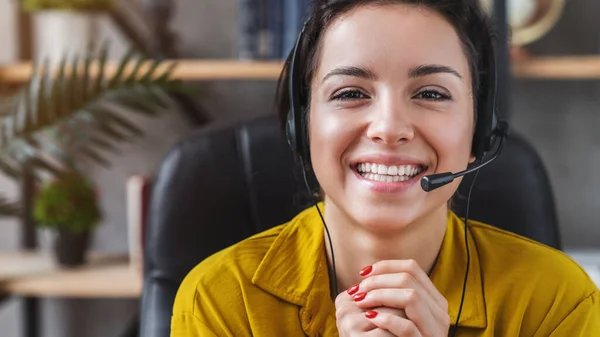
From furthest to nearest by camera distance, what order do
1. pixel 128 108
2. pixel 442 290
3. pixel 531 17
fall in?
pixel 128 108, pixel 531 17, pixel 442 290

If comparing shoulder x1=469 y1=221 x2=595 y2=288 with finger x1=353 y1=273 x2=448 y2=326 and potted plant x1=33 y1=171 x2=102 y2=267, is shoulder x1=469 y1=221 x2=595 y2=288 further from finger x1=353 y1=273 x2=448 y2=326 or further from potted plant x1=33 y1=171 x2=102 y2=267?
potted plant x1=33 y1=171 x2=102 y2=267

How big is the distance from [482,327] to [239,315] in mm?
204

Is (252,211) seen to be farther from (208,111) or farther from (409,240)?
(208,111)

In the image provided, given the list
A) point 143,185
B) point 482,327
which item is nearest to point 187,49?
point 143,185

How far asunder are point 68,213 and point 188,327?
0.78 meters

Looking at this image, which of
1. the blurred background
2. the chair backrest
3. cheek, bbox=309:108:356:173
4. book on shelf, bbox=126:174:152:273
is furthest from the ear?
book on shelf, bbox=126:174:152:273

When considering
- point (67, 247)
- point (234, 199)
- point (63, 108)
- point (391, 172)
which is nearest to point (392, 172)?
point (391, 172)

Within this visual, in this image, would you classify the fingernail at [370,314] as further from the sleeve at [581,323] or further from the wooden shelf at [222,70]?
the wooden shelf at [222,70]

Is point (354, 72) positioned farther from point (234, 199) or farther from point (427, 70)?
point (234, 199)

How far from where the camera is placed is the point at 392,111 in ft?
1.88

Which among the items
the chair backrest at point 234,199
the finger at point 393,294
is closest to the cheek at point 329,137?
the finger at point 393,294

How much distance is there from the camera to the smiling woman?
576mm

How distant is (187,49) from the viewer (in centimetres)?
156

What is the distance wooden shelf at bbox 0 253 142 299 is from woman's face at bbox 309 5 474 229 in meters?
0.76
